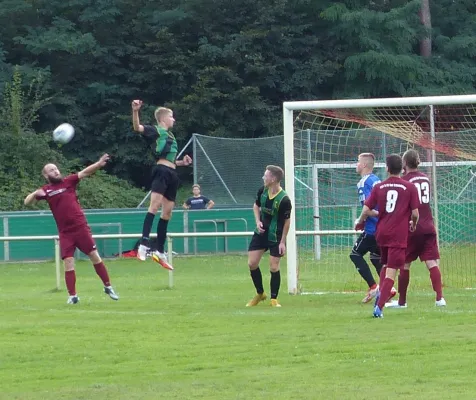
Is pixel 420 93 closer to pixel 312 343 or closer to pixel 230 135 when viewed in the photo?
pixel 230 135

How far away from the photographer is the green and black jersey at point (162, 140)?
554 inches

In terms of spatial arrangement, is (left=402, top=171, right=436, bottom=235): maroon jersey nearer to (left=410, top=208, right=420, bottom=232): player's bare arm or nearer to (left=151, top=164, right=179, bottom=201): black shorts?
(left=410, top=208, right=420, bottom=232): player's bare arm

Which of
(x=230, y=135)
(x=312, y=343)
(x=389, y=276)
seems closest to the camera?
(x=312, y=343)

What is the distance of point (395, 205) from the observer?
44.1ft

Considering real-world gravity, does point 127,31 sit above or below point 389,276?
above

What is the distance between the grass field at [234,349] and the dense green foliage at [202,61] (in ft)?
86.5

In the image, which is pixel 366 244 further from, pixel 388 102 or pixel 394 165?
pixel 388 102

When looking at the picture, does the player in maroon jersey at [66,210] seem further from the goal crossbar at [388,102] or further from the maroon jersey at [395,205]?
the maroon jersey at [395,205]

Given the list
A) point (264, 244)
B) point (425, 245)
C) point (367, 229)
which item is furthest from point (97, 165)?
point (425, 245)

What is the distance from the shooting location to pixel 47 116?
43312 mm

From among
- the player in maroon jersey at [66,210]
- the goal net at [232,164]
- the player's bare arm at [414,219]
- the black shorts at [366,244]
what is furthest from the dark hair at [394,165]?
the goal net at [232,164]

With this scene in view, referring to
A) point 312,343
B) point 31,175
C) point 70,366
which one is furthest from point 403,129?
point 31,175

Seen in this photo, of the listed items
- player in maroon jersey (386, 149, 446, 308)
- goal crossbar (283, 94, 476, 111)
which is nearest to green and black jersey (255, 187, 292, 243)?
player in maroon jersey (386, 149, 446, 308)

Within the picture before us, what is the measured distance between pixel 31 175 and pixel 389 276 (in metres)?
25.1
